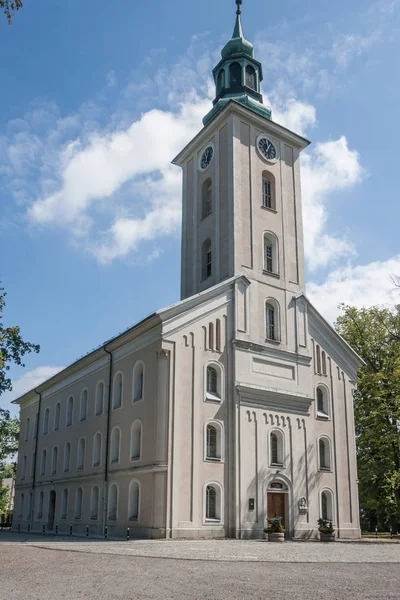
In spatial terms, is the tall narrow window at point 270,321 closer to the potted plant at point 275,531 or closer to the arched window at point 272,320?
the arched window at point 272,320

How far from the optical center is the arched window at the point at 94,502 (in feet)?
119

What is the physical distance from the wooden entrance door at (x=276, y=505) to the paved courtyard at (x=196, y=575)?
11.9m

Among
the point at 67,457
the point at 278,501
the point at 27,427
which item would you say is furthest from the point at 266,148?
the point at 27,427

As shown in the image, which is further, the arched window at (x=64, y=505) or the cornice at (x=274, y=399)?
the arched window at (x=64, y=505)

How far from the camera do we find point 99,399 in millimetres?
39750

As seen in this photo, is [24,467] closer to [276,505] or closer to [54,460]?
[54,460]

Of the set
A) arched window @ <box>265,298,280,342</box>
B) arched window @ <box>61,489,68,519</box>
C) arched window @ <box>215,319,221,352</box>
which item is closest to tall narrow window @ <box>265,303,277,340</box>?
arched window @ <box>265,298,280,342</box>

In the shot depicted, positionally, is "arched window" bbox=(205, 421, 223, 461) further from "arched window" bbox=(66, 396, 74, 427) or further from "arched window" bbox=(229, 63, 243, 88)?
"arched window" bbox=(229, 63, 243, 88)

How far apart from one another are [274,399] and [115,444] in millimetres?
9635

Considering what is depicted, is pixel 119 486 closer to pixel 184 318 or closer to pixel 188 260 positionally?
pixel 184 318

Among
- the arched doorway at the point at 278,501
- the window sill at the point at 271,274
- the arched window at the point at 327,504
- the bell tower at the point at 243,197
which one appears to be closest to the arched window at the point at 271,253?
the bell tower at the point at 243,197

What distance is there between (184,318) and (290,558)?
1553 centimetres

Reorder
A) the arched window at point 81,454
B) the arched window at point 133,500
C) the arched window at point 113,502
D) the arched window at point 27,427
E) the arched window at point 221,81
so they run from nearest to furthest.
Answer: the arched window at point 133,500
the arched window at point 113,502
the arched window at point 81,454
the arched window at point 221,81
the arched window at point 27,427

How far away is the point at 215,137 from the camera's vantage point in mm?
40344
